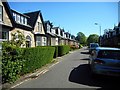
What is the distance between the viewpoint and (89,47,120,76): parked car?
378 inches

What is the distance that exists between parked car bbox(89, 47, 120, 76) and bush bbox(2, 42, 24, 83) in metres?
3.61

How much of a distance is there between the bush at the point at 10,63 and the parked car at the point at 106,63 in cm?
361

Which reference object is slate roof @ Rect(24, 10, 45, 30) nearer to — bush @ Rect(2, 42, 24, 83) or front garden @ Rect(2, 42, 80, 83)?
front garden @ Rect(2, 42, 80, 83)

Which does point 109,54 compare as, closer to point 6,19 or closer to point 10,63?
point 10,63

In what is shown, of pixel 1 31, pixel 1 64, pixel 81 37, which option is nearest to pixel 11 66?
pixel 1 64

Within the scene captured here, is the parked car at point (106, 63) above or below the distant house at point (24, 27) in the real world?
below

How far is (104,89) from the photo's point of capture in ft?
26.9

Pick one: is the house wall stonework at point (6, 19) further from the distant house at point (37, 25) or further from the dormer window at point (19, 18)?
the distant house at point (37, 25)

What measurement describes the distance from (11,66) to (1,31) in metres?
12.2

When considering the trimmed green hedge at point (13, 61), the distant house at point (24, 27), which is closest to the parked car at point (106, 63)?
the trimmed green hedge at point (13, 61)

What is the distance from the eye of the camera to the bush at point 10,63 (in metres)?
8.38

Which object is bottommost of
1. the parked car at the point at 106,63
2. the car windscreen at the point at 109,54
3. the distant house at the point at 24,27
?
the parked car at the point at 106,63

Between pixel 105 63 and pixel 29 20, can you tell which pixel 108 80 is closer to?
pixel 105 63

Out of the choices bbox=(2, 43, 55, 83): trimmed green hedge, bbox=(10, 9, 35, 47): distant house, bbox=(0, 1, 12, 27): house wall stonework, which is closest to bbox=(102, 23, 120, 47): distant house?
bbox=(10, 9, 35, 47): distant house
